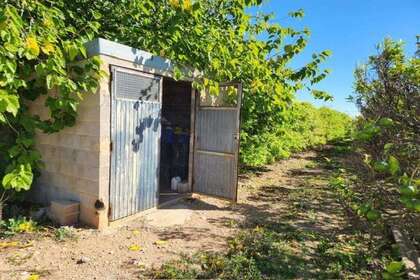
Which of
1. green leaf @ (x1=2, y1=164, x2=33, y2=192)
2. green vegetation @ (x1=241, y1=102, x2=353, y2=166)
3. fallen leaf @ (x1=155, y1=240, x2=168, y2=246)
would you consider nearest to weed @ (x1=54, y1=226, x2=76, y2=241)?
green leaf @ (x1=2, y1=164, x2=33, y2=192)

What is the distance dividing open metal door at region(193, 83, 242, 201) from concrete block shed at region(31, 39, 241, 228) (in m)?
0.02

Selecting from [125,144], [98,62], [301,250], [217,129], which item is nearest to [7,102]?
[98,62]

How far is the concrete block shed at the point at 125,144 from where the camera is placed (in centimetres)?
410

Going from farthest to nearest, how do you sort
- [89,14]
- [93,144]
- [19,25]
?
[89,14] → [93,144] → [19,25]

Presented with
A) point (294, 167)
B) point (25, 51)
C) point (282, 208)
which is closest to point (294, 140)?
point (294, 167)

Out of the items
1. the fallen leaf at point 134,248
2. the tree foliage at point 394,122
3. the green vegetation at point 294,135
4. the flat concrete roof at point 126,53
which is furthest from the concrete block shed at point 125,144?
the tree foliage at point 394,122

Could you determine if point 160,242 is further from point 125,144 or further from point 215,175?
point 215,175

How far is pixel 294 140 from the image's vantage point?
36.7 ft

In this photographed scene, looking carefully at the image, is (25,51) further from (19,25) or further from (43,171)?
(43,171)

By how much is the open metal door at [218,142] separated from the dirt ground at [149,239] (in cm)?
40

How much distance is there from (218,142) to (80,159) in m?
2.46

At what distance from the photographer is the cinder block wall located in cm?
406

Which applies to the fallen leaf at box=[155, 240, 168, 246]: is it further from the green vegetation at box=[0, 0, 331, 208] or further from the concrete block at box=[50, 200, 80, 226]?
the green vegetation at box=[0, 0, 331, 208]

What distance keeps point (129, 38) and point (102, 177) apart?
2392 millimetres
